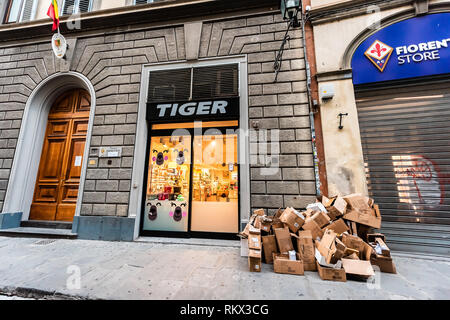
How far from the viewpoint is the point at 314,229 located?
3363mm

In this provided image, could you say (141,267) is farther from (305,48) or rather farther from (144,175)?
(305,48)

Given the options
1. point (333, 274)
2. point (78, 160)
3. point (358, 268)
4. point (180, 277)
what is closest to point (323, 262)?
point (333, 274)

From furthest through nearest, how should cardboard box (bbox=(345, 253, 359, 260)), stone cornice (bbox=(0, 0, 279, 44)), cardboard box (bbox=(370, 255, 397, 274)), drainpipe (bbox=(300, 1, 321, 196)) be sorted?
stone cornice (bbox=(0, 0, 279, 44)) < drainpipe (bbox=(300, 1, 321, 196)) < cardboard box (bbox=(370, 255, 397, 274)) < cardboard box (bbox=(345, 253, 359, 260))

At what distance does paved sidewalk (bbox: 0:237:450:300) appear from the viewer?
2416mm

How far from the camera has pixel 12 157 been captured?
5742 mm

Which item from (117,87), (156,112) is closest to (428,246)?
(156,112)

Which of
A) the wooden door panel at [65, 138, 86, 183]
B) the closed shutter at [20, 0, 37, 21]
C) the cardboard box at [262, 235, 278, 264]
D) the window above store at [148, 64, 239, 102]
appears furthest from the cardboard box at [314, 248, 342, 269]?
the closed shutter at [20, 0, 37, 21]

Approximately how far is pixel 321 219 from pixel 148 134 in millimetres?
4993

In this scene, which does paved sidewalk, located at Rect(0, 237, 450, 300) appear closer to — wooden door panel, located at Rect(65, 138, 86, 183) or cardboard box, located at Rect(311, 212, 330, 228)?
cardboard box, located at Rect(311, 212, 330, 228)

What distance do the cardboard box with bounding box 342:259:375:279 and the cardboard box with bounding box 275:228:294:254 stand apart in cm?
82

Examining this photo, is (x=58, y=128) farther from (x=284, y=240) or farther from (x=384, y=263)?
(x=384, y=263)

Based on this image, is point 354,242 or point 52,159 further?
point 52,159

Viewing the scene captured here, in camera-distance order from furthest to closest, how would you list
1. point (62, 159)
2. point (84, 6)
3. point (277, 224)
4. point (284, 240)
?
point (84, 6) < point (62, 159) < point (277, 224) < point (284, 240)
